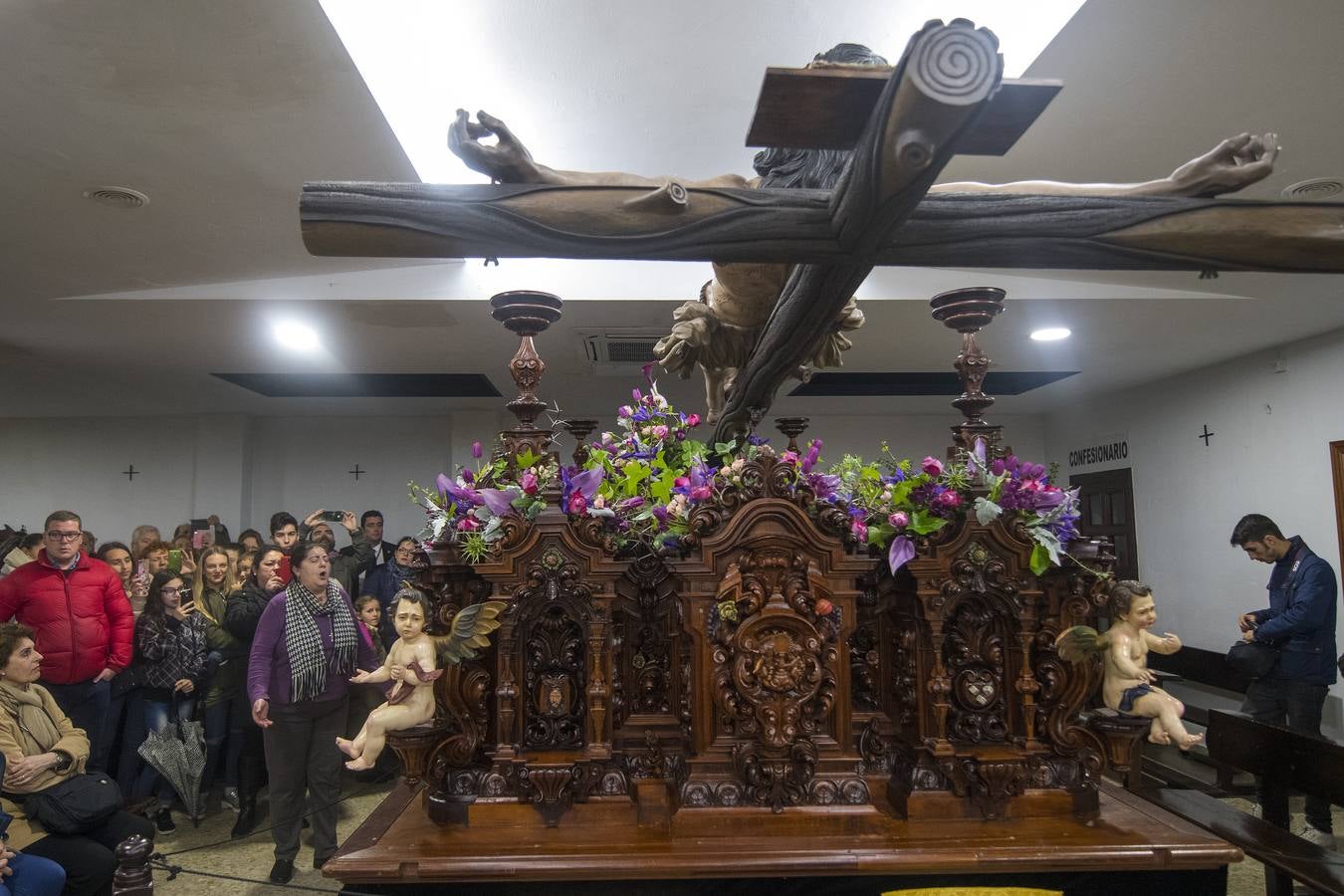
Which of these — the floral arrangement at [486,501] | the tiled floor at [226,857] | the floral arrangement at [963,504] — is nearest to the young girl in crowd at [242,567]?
the tiled floor at [226,857]

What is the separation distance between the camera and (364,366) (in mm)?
6711

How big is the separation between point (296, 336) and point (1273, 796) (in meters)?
5.83

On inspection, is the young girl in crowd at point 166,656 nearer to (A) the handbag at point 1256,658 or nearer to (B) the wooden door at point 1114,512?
(A) the handbag at point 1256,658

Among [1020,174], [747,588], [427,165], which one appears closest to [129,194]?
[427,165]

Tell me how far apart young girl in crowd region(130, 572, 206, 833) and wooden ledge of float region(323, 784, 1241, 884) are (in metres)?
2.58

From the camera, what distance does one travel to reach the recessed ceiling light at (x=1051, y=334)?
5734 mm

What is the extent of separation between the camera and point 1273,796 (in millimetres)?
3535

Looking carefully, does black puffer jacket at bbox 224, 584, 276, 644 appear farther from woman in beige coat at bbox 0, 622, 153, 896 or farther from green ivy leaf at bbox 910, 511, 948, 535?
green ivy leaf at bbox 910, 511, 948, 535

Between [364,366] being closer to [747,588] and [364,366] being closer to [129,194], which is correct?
[129,194]

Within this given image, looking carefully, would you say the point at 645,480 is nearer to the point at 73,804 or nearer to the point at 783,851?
the point at 783,851

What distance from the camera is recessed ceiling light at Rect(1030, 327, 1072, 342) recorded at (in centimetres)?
573

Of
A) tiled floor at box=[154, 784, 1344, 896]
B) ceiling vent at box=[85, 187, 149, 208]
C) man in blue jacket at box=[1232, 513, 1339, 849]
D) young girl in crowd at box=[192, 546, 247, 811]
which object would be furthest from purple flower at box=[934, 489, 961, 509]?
young girl in crowd at box=[192, 546, 247, 811]

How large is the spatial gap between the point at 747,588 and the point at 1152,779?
144 inches

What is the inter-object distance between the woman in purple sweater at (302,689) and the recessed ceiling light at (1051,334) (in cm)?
471
